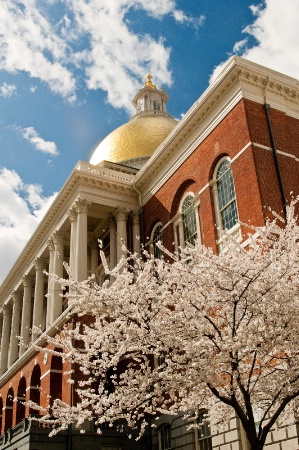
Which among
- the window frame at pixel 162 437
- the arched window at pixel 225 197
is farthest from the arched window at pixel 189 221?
the window frame at pixel 162 437

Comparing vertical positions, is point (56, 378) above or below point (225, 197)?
below

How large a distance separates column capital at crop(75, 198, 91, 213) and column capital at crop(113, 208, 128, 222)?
1704mm

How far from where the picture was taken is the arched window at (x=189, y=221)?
24.9 meters

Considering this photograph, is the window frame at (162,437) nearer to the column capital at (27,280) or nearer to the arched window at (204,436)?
the arched window at (204,436)

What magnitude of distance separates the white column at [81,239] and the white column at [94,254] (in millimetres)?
4891

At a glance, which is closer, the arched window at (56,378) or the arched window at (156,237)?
the arched window at (56,378)

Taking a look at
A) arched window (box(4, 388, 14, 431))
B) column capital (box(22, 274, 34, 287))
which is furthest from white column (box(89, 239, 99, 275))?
arched window (box(4, 388, 14, 431))

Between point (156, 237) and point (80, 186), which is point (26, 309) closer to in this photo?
point (80, 186)

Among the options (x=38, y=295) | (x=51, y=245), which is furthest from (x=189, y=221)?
(x=38, y=295)

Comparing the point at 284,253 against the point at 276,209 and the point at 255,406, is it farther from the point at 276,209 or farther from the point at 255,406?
the point at 276,209

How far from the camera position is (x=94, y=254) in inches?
1320

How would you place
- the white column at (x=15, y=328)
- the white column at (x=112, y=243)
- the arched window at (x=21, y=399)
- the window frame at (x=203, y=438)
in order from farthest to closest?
the white column at (x=15, y=328), the arched window at (x=21, y=399), the white column at (x=112, y=243), the window frame at (x=203, y=438)

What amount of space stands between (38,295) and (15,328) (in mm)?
6049

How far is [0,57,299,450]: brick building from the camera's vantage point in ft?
68.7
